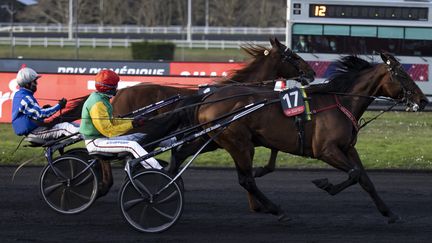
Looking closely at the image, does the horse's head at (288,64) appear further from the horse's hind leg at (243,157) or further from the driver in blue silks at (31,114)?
the driver in blue silks at (31,114)

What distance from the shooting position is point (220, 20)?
58.1 metres

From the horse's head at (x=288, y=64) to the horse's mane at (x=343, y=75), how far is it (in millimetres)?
1776

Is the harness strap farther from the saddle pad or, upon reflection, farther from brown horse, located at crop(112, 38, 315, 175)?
brown horse, located at crop(112, 38, 315, 175)

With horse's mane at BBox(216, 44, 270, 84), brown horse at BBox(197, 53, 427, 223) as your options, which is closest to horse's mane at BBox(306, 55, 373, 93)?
brown horse at BBox(197, 53, 427, 223)

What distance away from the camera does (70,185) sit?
860 cm

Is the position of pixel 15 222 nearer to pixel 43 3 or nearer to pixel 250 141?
pixel 250 141

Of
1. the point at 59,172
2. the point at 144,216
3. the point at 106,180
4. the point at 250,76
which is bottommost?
the point at 144,216

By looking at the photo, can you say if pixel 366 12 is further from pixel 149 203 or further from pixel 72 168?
pixel 149 203

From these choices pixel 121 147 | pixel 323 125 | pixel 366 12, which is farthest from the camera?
pixel 366 12

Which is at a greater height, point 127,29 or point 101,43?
point 127,29

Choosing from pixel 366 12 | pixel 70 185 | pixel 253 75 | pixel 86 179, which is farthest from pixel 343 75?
→ pixel 366 12

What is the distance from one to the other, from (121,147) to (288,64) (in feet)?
12.1

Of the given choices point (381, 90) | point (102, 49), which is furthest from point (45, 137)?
point (102, 49)

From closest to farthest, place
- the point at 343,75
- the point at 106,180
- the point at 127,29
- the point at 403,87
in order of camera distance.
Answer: the point at 403,87, the point at 106,180, the point at 343,75, the point at 127,29
